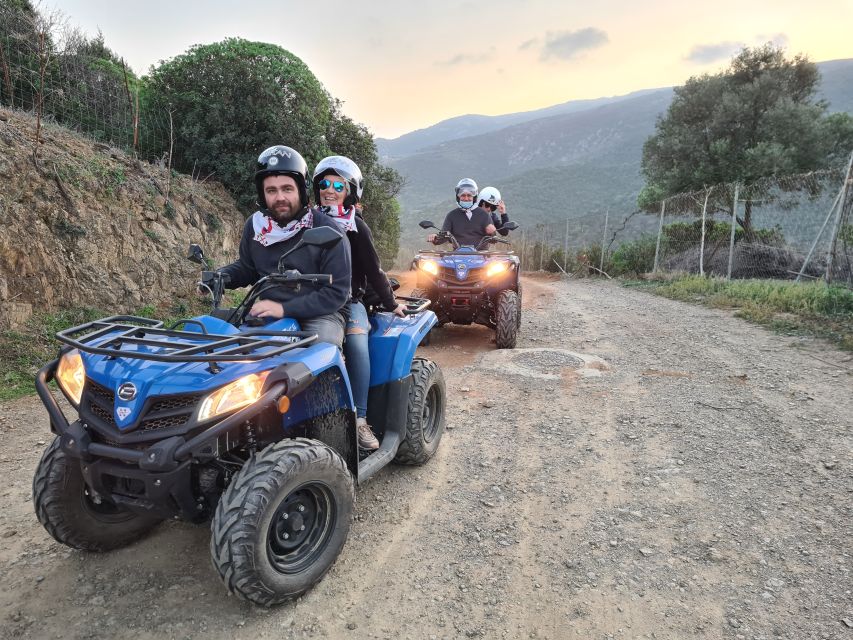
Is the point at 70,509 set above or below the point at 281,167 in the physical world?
below

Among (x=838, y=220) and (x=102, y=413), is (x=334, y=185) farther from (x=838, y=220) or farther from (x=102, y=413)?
(x=838, y=220)

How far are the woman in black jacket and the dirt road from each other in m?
0.78

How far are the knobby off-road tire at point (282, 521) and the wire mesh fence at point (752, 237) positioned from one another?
403 inches

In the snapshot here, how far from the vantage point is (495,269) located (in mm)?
7043

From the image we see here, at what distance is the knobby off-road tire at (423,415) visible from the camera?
3.58 m

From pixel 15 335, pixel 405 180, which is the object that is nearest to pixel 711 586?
pixel 15 335

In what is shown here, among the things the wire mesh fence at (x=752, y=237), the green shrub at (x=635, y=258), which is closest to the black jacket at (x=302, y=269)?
the wire mesh fence at (x=752, y=237)

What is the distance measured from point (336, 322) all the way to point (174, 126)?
Answer: 8082 mm

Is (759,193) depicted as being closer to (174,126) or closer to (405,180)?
(405,180)

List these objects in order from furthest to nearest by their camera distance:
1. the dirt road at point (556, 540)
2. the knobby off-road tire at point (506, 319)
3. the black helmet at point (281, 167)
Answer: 1. the knobby off-road tire at point (506, 319)
2. the black helmet at point (281, 167)
3. the dirt road at point (556, 540)

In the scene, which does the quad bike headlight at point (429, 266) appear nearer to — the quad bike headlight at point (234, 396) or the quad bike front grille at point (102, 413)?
the quad bike headlight at point (234, 396)

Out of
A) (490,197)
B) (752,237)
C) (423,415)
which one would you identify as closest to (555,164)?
(752,237)

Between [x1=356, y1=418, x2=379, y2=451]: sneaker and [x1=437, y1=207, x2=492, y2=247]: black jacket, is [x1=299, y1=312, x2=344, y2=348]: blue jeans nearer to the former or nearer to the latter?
[x1=356, y1=418, x2=379, y2=451]: sneaker

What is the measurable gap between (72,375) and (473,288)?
16.5ft
